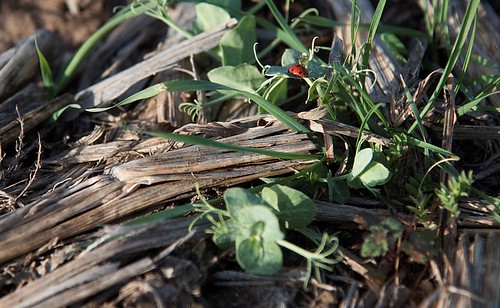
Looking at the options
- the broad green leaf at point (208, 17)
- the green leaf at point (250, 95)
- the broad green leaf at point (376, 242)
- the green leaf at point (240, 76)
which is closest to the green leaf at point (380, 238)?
the broad green leaf at point (376, 242)

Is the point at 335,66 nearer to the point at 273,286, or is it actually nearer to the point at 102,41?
the point at 273,286

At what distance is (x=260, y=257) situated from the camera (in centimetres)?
157

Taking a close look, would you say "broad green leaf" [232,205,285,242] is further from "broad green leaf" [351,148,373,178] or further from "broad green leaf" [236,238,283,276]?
"broad green leaf" [351,148,373,178]

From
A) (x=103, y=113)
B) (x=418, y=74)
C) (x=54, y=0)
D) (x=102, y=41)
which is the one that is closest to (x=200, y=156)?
(x=103, y=113)

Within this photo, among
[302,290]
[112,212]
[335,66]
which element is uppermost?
[335,66]

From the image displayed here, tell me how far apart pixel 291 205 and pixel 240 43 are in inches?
33.9

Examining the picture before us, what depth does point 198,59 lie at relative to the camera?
241 cm

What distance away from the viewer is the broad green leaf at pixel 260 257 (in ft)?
5.12

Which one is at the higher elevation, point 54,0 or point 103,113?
point 54,0

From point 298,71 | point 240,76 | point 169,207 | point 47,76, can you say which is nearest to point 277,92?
point 240,76

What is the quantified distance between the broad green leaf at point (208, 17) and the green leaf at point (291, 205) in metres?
0.97

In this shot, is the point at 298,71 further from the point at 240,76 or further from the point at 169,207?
the point at 169,207

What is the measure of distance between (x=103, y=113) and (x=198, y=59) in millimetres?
449

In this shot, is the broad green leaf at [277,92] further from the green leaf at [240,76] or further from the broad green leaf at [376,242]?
the broad green leaf at [376,242]
